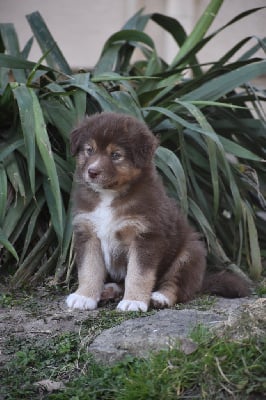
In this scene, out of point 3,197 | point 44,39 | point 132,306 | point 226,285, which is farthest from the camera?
point 44,39

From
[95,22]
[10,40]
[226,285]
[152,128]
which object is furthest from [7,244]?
[95,22]

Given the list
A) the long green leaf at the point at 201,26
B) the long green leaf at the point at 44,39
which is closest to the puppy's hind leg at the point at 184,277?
the long green leaf at the point at 201,26

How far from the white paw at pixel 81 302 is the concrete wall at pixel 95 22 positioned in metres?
5.95

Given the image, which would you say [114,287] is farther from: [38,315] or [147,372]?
[147,372]

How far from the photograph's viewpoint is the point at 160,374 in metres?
3.49

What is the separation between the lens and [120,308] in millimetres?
4715

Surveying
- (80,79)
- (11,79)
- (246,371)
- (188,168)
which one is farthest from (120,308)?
(11,79)

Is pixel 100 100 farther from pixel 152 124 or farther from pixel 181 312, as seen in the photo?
pixel 181 312

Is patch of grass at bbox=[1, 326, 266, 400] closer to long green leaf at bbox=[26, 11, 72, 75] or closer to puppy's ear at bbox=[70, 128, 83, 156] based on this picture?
puppy's ear at bbox=[70, 128, 83, 156]

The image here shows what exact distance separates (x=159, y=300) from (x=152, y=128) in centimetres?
193

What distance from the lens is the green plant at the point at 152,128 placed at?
5.58 meters

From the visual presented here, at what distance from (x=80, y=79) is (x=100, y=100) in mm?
382

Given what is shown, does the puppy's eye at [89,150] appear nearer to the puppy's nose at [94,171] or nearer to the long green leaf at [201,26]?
the puppy's nose at [94,171]

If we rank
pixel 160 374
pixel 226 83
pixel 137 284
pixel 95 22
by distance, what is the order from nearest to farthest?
1. pixel 160 374
2. pixel 137 284
3. pixel 226 83
4. pixel 95 22
